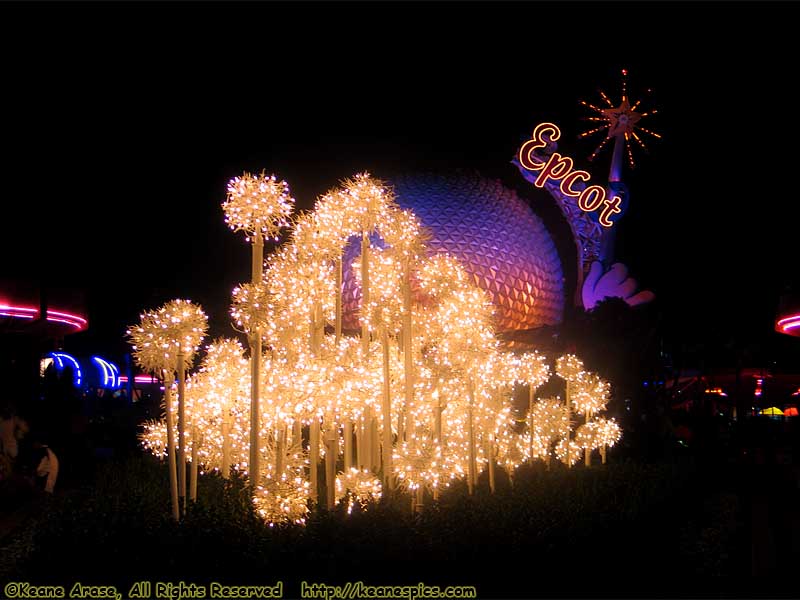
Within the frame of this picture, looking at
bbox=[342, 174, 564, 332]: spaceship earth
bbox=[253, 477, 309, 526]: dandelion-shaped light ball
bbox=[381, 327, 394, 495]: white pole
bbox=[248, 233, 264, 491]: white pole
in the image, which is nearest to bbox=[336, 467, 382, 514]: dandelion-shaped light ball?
bbox=[381, 327, 394, 495]: white pole

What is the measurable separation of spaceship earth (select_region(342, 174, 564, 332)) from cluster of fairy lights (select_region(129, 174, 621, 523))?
37.2 ft

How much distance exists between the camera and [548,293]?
2705 centimetres

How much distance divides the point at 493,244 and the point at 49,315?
1564 cm

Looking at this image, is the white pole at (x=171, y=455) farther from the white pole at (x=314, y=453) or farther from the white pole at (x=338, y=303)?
the white pole at (x=338, y=303)

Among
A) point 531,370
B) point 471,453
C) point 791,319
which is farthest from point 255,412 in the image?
point 791,319

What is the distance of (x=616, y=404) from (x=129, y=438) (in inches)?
542

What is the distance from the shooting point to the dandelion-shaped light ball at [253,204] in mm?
9109

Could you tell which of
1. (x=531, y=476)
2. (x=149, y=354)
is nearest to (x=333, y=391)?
(x=149, y=354)

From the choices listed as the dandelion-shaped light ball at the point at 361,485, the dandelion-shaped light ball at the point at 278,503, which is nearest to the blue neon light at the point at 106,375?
the dandelion-shaped light ball at the point at 361,485

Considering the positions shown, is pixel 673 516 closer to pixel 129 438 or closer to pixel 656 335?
pixel 656 335

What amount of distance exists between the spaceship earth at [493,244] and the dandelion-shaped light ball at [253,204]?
14.2m

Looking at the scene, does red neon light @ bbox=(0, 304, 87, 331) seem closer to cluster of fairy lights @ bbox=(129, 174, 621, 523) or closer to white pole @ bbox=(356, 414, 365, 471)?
cluster of fairy lights @ bbox=(129, 174, 621, 523)

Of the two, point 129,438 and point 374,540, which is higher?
point 129,438

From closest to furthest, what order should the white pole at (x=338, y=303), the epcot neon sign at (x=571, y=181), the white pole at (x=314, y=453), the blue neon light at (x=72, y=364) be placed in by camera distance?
the white pole at (x=314, y=453)
the white pole at (x=338, y=303)
the epcot neon sign at (x=571, y=181)
the blue neon light at (x=72, y=364)
